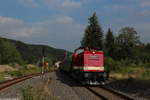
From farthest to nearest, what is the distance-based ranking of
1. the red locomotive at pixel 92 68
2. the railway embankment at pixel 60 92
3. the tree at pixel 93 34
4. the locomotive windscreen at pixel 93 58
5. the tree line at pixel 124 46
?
1. the tree line at pixel 124 46
2. the tree at pixel 93 34
3. the locomotive windscreen at pixel 93 58
4. the red locomotive at pixel 92 68
5. the railway embankment at pixel 60 92

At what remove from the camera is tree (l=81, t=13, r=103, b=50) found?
237 feet

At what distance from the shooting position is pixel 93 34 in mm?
74438

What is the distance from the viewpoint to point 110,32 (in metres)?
102

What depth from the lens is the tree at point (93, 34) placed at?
72.1 meters

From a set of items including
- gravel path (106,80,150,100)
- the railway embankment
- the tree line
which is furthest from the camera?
the tree line

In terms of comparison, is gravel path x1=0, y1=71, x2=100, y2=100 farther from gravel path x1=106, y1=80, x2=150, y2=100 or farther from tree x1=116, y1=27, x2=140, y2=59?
tree x1=116, y1=27, x2=140, y2=59

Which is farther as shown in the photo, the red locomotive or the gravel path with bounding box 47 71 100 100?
the red locomotive

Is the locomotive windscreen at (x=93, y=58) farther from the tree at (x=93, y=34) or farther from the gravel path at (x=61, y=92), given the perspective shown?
the tree at (x=93, y=34)

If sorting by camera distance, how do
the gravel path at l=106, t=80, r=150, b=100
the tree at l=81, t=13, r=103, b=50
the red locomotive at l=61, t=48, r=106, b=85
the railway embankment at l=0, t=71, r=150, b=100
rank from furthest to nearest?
the tree at l=81, t=13, r=103, b=50 < the red locomotive at l=61, t=48, r=106, b=85 < the gravel path at l=106, t=80, r=150, b=100 < the railway embankment at l=0, t=71, r=150, b=100

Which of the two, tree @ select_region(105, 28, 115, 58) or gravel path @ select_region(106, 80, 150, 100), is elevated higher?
tree @ select_region(105, 28, 115, 58)

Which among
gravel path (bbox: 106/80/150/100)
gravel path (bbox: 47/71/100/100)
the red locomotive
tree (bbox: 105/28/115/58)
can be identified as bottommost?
gravel path (bbox: 47/71/100/100)

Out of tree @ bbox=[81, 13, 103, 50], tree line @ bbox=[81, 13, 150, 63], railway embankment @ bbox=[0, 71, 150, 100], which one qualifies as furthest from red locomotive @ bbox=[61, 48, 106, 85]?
tree line @ bbox=[81, 13, 150, 63]

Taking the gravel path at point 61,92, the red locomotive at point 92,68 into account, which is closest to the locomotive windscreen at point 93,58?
the red locomotive at point 92,68

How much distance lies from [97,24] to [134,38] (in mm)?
32446
